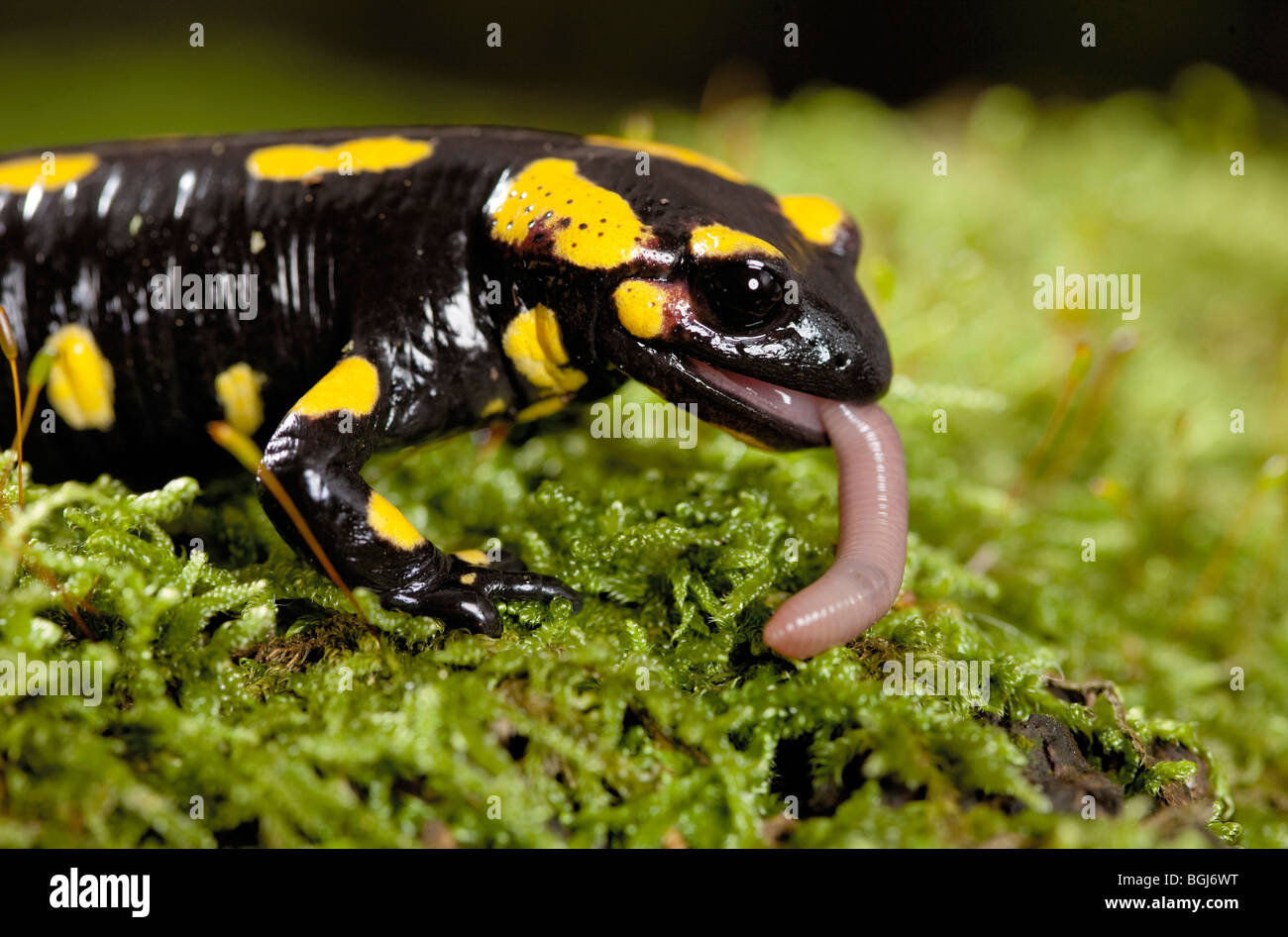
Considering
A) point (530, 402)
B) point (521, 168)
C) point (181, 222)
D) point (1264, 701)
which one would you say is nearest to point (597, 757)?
point (530, 402)

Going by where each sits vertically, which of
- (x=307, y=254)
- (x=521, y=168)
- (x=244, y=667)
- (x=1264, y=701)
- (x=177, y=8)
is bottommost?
(x=1264, y=701)

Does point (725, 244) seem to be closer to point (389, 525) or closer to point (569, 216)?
point (569, 216)

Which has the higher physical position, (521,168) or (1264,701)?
(521,168)

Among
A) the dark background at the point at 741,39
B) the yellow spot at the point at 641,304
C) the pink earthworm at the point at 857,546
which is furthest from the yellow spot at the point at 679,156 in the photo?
the dark background at the point at 741,39

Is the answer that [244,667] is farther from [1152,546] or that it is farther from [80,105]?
[80,105]

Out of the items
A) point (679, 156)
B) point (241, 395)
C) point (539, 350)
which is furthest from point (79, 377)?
point (679, 156)
